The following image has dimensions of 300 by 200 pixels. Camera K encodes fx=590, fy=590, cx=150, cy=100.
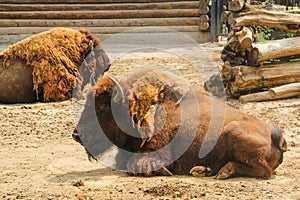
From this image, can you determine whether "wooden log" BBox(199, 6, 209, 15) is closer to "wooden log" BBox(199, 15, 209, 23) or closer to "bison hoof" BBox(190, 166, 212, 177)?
"wooden log" BBox(199, 15, 209, 23)

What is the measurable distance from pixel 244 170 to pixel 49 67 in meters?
4.83

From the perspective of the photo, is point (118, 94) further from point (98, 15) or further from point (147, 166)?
point (98, 15)

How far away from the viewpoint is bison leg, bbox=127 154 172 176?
5296 millimetres

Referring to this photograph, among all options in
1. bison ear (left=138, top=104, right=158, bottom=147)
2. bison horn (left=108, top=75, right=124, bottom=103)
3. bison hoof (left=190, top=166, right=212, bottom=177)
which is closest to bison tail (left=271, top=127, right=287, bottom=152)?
bison hoof (left=190, top=166, right=212, bottom=177)

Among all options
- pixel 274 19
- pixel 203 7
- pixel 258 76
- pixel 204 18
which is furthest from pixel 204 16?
pixel 258 76

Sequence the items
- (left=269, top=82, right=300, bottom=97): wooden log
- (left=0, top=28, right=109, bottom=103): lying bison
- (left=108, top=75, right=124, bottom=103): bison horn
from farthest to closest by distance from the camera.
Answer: (left=0, top=28, right=109, bottom=103): lying bison, (left=269, top=82, right=300, bottom=97): wooden log, (left=108, top=75, right=124, bottom=103): bison horn

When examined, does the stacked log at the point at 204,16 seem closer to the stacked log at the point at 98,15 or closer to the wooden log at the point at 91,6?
the stacked log at the point at 98,15

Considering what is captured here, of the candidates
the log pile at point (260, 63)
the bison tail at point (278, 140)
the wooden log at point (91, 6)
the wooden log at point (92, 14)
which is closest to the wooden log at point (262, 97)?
the log pile at point (260, 63)

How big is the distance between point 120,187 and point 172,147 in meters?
0.67

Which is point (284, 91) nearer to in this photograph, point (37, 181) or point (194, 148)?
point (194, 148)

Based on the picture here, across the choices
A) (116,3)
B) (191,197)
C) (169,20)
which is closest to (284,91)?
(191,197)

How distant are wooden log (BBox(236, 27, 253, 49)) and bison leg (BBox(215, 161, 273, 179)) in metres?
3.87

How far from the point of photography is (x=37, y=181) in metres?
5.34

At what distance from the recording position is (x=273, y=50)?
9.12 metres
